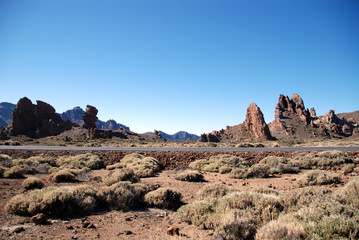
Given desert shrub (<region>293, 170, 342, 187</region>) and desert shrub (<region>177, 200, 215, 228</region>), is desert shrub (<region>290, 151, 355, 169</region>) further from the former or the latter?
desert shrub (<region>177, 200, 215, 228</region>)

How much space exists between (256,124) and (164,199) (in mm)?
76645

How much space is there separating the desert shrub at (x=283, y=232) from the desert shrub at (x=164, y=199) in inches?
160

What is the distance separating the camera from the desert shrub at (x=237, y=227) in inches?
169

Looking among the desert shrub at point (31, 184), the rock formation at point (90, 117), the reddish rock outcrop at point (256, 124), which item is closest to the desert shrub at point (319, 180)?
the desert shrub at point (31, 184)

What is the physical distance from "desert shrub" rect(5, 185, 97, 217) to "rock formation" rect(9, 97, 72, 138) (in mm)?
80960

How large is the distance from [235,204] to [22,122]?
3661 inches

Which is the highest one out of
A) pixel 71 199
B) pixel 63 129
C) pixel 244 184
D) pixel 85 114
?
pixel 85 114

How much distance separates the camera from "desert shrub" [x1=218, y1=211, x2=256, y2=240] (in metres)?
4.30

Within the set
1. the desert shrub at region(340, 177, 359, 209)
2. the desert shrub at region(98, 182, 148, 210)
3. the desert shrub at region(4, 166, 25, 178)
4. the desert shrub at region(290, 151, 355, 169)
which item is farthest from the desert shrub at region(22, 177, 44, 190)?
the desert shrub at region(290, 151, 355, 169)

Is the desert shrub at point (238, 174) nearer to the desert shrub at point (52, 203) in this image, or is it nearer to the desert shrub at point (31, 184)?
the desert shrub at point (52, 203)

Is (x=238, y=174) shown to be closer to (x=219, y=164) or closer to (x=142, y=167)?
(x=219, y=164)

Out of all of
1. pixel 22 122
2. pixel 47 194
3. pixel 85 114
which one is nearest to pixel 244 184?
pixel 47 194

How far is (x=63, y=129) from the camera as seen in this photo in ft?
262

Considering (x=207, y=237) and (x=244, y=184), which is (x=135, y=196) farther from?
(x=244, y=184)
